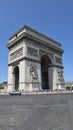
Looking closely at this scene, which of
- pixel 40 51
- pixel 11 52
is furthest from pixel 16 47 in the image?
pixel 40 51

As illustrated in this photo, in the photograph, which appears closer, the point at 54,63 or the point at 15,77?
the point at 15,77

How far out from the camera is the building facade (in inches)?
1107

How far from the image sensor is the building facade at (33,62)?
1107 inches

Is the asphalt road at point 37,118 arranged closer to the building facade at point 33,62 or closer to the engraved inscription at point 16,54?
the building facade at point 33,62

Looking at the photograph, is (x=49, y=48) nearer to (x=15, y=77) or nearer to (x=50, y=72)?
(x=50, y=72)

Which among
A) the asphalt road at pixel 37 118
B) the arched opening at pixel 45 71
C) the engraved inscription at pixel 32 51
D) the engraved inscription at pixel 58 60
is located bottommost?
the asphalt road at pixel 37 118

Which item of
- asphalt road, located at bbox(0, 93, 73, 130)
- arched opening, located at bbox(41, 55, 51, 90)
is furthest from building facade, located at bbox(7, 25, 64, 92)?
asphalt road, located at bbox(0, 93, 73, 130)

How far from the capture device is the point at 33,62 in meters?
29.8

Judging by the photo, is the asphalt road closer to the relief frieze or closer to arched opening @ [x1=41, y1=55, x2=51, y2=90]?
arched opening @ [x1=41, y1=55, x2=51, y2=90]

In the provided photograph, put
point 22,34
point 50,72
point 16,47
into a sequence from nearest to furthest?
point 22,34, point 16,47, point 50,72

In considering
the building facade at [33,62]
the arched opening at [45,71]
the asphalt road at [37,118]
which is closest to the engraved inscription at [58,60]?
the building facade at [33,62]

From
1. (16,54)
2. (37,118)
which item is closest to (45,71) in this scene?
(16,54)

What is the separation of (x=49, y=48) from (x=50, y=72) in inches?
230

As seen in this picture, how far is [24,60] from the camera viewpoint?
92.4 ft
